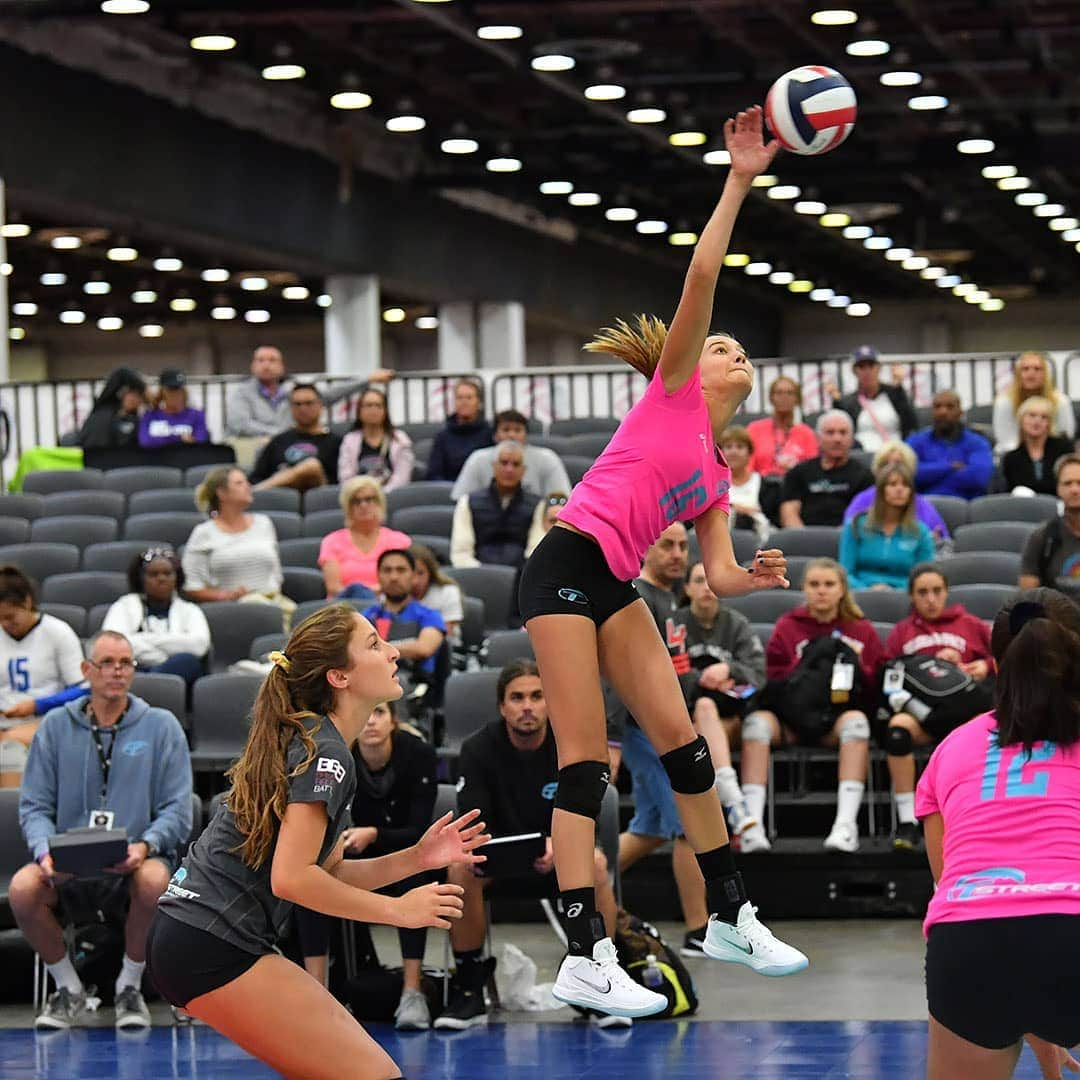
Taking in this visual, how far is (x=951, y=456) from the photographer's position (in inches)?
496

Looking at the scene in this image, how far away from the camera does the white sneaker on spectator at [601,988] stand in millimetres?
5203

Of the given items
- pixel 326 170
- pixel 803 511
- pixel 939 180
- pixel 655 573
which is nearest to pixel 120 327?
pixel 326 170

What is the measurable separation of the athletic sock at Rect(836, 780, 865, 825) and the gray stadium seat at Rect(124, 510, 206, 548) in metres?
4.77

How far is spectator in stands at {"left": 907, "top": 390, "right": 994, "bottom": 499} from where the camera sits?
41.0 ft

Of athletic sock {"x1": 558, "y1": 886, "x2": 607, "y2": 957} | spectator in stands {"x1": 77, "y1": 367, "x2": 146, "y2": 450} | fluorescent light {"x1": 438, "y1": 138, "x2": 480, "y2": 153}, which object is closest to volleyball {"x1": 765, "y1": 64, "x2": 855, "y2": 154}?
athletic sock {"x1": 558, "y1": 886, "x2": 607, "y2": 957}

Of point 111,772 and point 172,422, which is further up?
point 172,422

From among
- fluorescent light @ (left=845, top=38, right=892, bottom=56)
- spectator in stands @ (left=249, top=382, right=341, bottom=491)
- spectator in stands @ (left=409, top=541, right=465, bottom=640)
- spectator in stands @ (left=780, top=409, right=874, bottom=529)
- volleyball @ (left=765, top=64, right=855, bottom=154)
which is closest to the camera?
volleyball @ (left=765, top=64, right=855, bottom=154)

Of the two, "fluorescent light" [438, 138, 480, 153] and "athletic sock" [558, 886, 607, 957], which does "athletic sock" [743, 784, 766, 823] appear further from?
"fluorescent light" [438, 138, 480, 153]

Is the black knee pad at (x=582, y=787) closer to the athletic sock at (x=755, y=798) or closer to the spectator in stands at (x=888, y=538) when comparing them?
the athletic sock at (x=755, y=798)

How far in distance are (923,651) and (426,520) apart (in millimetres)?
3814

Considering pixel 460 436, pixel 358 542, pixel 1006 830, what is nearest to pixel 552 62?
pixel 460 436

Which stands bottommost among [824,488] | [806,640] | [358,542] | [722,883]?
[722,883]

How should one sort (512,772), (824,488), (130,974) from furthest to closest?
1. (824,488)
2. (512,772)
3. (130,974)

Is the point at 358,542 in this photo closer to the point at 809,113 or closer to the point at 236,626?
the point at 236,626
